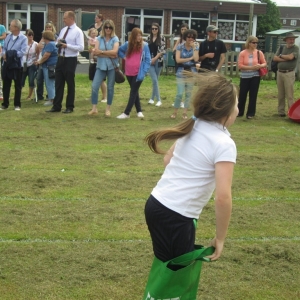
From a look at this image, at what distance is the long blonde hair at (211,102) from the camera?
10.1 feet

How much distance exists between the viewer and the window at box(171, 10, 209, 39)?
3672cm

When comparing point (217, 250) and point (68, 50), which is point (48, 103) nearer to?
point (68, 50)

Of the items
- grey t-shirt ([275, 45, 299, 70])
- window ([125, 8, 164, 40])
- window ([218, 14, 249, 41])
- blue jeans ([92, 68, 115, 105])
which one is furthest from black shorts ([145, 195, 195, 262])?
window ([218, 14, 249, 41])

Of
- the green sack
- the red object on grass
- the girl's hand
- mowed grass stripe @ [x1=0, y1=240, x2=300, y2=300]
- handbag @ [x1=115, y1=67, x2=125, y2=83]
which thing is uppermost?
handbag @ [x1=115, y1=67, x2=125, y2=83]

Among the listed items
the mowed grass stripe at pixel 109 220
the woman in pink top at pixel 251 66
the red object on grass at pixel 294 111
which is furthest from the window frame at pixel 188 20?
the mowed grass stripe at pixel 109 220

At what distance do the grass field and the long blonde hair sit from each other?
5.22 ft

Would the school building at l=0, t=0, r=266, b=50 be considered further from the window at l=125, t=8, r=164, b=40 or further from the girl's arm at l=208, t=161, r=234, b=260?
the girl's arm at l=208, t=161, r=234, b=260

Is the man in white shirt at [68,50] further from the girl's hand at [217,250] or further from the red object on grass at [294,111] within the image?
the girl's hand at [217,250]

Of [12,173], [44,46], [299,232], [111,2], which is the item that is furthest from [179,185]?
[111,2]

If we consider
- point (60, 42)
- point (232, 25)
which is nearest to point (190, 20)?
point (232, 25)

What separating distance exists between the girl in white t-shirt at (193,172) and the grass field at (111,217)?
1.21 metres

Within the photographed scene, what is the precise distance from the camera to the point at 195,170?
3051mm

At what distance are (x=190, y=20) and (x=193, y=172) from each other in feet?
115

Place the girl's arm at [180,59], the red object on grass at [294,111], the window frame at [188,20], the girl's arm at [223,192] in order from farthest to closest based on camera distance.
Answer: the window frame at [188,20] → the red object on grass at [294,111] → the girl's arm at [180,59] → the girl's arm at [223,192]
